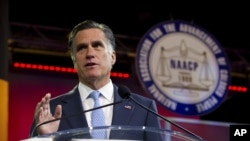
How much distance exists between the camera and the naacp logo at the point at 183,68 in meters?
5.47

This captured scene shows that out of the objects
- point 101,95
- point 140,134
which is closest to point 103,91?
point 101,95

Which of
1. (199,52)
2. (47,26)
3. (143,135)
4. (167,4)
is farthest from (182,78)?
(143,135)

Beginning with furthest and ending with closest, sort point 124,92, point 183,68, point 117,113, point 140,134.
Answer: point 183,68 < point 117,113 < point 124,92 < point 140,134

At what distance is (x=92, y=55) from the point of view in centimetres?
240

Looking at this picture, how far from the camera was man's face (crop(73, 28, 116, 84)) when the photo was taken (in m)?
2.40

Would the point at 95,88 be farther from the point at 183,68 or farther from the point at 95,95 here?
the point at 183,68

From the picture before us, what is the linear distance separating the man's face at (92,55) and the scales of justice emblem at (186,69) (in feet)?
10.5

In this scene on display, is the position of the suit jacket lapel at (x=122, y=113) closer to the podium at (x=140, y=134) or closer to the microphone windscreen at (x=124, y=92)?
the microphone windscreen at (x=124, y=92)

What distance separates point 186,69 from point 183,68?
0.10 feet

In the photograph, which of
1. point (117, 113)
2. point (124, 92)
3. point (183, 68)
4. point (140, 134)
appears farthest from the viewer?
point (183, 68)

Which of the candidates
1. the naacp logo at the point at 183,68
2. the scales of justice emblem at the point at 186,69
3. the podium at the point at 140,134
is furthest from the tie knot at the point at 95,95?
the scales of justice emblem at the point at 186,69

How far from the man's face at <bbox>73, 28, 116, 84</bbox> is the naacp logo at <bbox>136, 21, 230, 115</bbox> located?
2.94 metres

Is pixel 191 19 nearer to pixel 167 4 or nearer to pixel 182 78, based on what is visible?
pixel 167 4

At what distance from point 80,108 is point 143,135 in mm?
551
